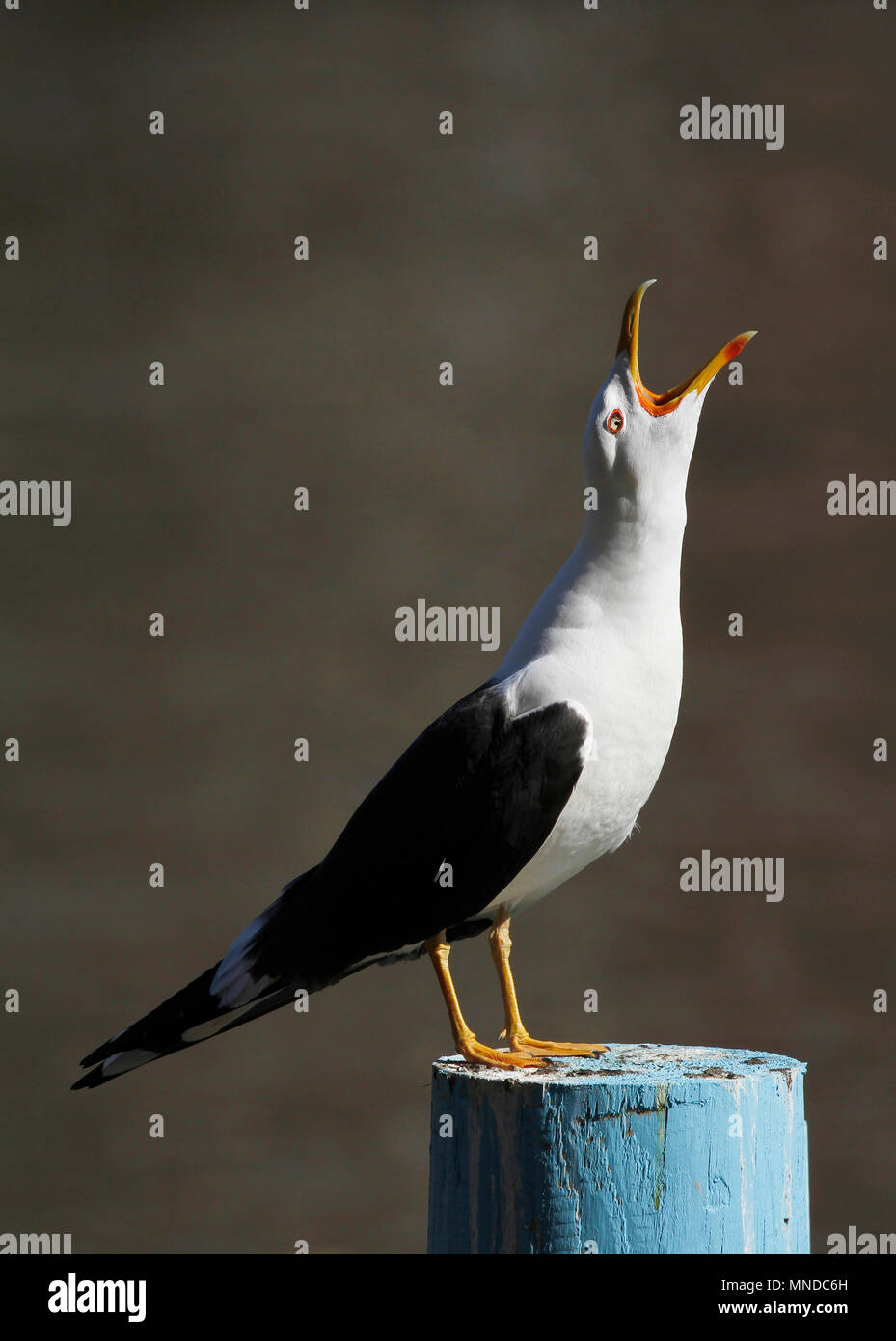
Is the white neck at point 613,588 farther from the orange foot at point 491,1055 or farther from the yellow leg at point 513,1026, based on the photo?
the orange foot at point 491,1055

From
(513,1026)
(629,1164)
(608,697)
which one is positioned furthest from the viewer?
(513,1026)

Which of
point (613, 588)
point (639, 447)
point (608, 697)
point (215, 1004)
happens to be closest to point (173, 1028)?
point (215, 1004)

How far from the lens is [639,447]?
2.48 meters

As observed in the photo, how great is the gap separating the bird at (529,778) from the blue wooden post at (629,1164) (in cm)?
20

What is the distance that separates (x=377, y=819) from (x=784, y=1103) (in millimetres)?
749

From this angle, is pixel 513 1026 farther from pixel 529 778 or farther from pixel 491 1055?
pixel 529 778

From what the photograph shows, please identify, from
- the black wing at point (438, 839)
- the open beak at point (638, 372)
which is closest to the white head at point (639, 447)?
the open beak at point (638, 372)

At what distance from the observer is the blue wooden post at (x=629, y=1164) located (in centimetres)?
207

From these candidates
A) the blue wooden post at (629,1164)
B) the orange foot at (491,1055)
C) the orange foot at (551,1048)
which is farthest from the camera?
the orange foot at (551,1048)

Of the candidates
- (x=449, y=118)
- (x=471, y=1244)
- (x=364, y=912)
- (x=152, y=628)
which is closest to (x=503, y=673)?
(x=364, y=912)

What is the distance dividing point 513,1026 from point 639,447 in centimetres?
95

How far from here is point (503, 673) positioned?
2541 mm

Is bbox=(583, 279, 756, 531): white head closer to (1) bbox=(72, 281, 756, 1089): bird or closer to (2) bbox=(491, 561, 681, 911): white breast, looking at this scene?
(1) bbox=(72, 281, 756, 1089): bird

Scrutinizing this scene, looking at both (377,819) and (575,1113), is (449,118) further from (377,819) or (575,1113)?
(575,1113)
